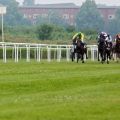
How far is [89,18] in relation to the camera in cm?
10512

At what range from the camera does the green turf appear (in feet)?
40.9

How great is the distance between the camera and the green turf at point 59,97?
12453mm

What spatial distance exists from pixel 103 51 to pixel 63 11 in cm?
9389

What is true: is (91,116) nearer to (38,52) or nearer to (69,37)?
(38,52)

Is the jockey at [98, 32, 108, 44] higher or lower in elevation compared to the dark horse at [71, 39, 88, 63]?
higher

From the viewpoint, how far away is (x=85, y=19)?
341 feet

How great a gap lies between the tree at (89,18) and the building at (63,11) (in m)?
3.26

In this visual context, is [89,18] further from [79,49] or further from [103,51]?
[103,51]

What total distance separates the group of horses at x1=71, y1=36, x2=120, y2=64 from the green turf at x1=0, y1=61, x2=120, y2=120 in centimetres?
1488

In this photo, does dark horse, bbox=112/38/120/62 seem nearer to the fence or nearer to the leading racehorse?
the leading racehorse

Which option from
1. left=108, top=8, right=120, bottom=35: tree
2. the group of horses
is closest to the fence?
the group of horses

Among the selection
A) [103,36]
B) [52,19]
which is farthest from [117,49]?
[52,19]

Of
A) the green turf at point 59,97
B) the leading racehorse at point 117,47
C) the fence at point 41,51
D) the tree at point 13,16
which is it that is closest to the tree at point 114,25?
the tree at point 13,16

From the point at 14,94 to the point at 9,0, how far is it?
117m
